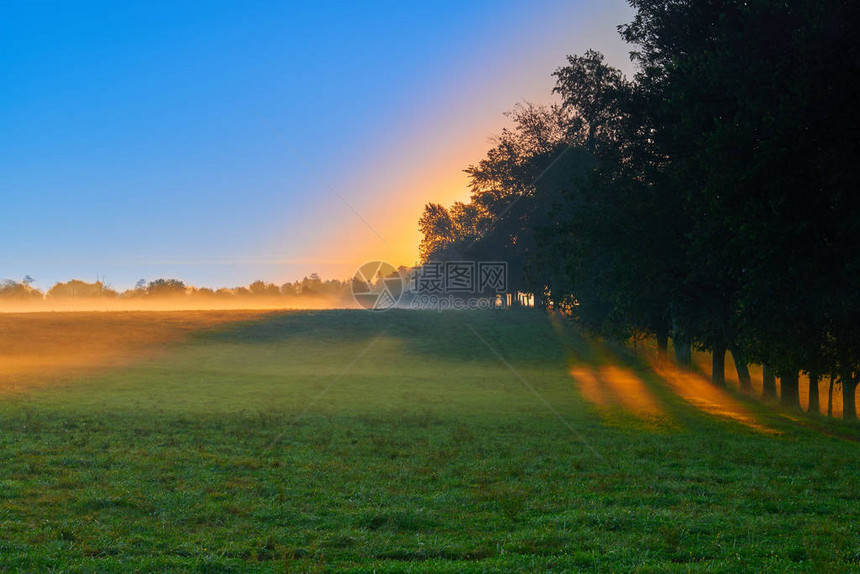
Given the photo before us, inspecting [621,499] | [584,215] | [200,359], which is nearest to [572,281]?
[584,215]

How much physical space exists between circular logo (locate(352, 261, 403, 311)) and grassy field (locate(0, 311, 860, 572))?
48.0 m

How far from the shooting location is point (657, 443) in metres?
21.8

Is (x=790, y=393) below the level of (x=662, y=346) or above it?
below

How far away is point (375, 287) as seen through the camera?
10769 centimetres

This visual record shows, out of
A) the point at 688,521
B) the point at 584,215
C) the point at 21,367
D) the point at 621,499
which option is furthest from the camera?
the point at 21,367

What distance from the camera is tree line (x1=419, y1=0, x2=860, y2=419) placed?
21844 mm

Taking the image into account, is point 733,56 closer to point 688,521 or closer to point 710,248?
point 710,248

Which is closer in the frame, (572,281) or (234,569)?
(234,569)

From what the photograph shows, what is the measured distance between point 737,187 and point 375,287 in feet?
286

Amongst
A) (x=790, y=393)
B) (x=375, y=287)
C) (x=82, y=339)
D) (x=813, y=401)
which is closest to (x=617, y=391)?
(x=790, y=393)

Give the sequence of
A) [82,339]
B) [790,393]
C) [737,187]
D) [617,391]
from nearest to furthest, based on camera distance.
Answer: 1. [737,187]
2. [790,393]
3. [617,391]
4. [82,339]

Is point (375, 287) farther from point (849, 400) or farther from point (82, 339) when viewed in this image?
point (849, 400)

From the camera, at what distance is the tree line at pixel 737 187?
→ 71.7ft

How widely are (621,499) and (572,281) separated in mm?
23496
